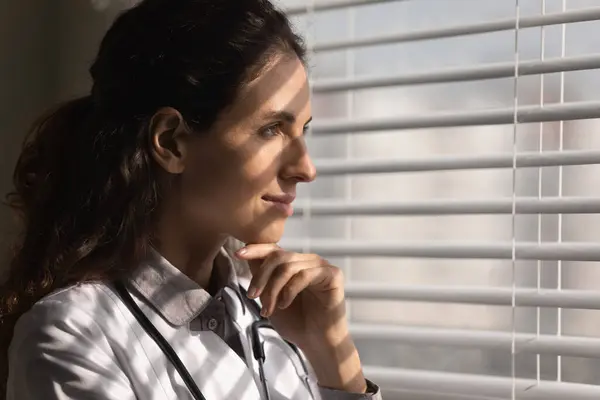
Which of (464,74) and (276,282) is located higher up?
(464,74)

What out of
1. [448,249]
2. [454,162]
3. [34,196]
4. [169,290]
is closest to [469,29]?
[454,162]

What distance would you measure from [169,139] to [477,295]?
0.49 meters

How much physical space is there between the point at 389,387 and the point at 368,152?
0.37m

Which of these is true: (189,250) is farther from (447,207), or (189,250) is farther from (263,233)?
(447,207)

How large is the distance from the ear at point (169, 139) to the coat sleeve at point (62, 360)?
223 mm

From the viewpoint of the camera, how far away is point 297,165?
1.09m

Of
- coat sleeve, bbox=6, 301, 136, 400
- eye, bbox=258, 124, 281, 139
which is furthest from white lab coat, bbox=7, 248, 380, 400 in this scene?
eye, bbox=258, 124, 281, 139

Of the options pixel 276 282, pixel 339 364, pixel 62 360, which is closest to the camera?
pixel 62 360

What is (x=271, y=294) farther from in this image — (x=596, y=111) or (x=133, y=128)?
(x=596, y=111)

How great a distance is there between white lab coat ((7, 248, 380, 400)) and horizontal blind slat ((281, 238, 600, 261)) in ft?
0.74

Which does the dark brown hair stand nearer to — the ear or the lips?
the ear

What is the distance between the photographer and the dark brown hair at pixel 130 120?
108 cm

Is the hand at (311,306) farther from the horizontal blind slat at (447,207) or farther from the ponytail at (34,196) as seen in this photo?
the ponytail at (34,196)

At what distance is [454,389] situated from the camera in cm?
121
